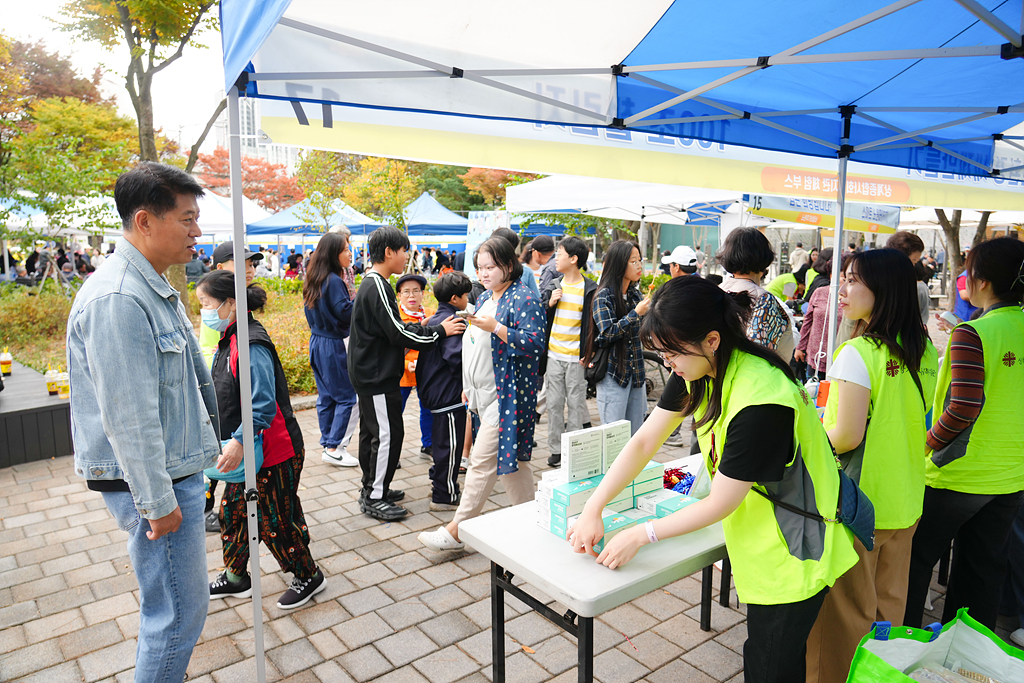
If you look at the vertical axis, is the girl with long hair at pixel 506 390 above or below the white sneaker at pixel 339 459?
above

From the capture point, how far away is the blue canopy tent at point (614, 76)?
7.09 feet

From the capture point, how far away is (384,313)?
3875mm

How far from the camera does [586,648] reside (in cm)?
181

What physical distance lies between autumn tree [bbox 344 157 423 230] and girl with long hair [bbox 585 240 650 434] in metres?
Answer: 9.53

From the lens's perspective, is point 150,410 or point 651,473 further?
point 651,473

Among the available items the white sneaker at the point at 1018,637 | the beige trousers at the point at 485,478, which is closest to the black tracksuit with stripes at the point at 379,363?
the beige trousers at the point at 485,478

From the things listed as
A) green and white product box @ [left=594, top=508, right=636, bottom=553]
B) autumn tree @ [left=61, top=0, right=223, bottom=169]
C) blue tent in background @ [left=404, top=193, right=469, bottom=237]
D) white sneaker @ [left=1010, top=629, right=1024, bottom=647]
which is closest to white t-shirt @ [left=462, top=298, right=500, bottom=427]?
→ green and white product box @ [left=594, top=508, right=636, bottom=553]

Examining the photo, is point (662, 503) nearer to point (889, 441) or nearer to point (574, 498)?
point (574, 498)

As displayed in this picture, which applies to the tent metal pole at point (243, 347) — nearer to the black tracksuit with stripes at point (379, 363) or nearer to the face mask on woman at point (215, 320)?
the face mask on woman at point (215, 320)

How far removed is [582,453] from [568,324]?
2.76 m

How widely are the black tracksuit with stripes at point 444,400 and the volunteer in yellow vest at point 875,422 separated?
8.05 ft

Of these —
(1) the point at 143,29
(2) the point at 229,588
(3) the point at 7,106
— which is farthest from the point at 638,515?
(3) the point at 7,106

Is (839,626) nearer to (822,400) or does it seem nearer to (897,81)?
(822,400)

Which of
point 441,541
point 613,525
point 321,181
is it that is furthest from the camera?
point 321,181
